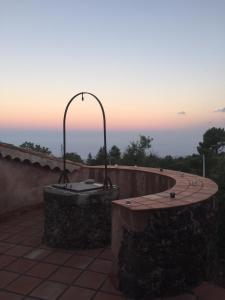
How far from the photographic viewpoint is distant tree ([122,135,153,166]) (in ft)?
69.2

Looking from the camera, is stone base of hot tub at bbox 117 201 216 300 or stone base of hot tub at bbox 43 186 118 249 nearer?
stone base of hot tub at bbox 117 201 216 300

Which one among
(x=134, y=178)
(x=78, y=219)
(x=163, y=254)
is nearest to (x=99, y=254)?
(x=78, y=219)

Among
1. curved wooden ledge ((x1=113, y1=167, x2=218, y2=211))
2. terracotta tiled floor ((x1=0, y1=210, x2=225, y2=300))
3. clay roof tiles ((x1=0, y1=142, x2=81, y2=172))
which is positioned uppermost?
clay roof tiles ((x1=0, y1=142, x2=81, y2=172))

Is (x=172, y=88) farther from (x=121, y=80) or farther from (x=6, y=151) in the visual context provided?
Result: (x=6, y=151)

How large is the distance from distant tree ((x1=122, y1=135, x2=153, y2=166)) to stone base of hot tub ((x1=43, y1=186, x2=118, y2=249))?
15.9 meters

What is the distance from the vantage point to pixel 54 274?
3748 mm

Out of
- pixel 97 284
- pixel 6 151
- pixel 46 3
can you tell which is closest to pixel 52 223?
pixel 97 284

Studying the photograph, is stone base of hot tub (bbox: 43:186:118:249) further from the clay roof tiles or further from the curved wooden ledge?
the clay roof tiles

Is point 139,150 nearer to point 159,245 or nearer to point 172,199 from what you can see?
point 172,199

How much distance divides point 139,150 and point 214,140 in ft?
44.0

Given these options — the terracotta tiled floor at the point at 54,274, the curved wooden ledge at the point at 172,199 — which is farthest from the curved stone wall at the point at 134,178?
the terracotta tiled floor at the point at 54,274

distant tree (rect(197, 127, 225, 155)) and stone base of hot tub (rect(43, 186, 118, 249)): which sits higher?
distant tree (rect(197, 127, 225, 155))

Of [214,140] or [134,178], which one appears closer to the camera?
[134,178]

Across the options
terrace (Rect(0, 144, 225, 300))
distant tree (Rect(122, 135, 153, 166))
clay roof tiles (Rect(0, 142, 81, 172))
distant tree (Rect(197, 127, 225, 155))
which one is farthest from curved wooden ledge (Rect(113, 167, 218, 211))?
distant tree (Rect(197, 127, 225, 155))
